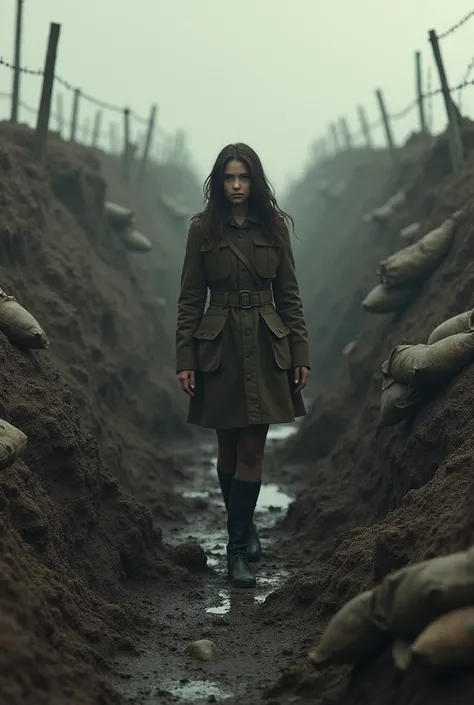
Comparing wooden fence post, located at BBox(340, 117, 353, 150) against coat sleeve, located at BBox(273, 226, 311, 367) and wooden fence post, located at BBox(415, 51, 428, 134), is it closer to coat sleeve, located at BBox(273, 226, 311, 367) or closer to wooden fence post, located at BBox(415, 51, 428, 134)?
wooden fence post, located at BBox(415, 51, 428, 134)

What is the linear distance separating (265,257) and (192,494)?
3.56 metres

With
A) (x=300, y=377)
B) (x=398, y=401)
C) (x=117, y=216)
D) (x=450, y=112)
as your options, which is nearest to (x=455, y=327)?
(x=398, y=401)

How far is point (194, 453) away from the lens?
1159 cm

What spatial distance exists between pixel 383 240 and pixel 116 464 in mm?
11345

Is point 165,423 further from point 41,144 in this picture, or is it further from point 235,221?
point 235,221

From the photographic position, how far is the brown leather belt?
613cm

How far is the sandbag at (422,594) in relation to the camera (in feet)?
10.6

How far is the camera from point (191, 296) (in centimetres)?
623

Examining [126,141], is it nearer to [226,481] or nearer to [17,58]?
[17,58]

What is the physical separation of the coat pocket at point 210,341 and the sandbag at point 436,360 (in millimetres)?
1117

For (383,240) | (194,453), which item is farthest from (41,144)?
(383,240)

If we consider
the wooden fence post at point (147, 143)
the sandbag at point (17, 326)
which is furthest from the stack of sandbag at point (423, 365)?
the wooden fence post at point (147, 143)

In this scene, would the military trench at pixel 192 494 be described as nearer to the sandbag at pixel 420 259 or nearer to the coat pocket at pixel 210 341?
the sandbag at pixel 420 259

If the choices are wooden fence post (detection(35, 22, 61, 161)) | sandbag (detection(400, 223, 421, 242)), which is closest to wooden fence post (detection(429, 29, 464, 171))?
sandbag (detection(400, 223, 421, 242))
